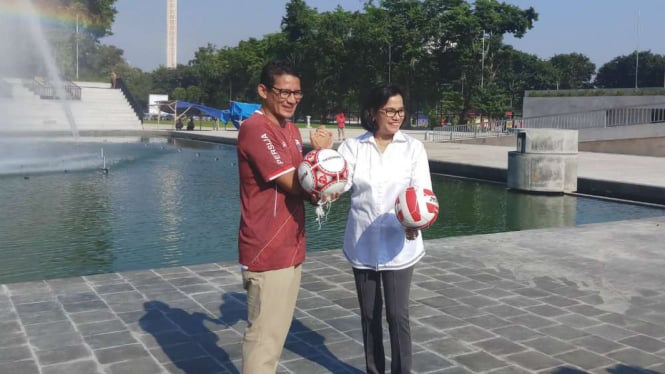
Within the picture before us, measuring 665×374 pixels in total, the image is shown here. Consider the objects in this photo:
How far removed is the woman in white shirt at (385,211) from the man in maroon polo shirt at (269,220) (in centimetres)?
55

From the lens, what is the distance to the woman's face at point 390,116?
4027 millimetres

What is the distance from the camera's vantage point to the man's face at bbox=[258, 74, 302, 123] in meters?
3.59

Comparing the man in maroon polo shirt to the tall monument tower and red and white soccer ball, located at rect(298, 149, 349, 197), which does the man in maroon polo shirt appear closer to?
red and white soccer ball, located at rect(298, 149, 349, 197)

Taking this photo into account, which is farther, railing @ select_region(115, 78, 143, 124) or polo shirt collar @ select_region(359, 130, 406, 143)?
railing @ select_region(115, 78, 143, 124)

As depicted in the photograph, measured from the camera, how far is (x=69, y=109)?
49.3 metres

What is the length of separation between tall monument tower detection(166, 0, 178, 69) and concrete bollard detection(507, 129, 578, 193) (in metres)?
179


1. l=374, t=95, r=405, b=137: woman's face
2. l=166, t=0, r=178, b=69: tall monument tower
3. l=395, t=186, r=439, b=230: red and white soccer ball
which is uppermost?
l=166, t=0, r=178, b=69: tall monument tower

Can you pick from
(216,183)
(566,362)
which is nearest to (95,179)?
(216,183)

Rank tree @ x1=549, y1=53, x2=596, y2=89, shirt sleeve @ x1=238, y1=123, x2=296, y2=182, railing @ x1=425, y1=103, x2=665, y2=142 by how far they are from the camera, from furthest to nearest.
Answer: tree @ x1=549, y1=53, x2=596, y2=89 < railing @ x1=425, y1=103, x2=665, y2=142 < shirt sleeve @ x1=238, y1=123, x2=296, y2=182

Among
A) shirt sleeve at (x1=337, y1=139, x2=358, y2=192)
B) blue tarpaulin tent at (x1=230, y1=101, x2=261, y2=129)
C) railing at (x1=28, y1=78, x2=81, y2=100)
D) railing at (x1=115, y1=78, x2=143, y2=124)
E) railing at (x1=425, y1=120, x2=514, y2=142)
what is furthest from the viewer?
railing at (x1=115, y1=78, x2=143, y2=124)

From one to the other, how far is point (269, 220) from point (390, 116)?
3.44ft

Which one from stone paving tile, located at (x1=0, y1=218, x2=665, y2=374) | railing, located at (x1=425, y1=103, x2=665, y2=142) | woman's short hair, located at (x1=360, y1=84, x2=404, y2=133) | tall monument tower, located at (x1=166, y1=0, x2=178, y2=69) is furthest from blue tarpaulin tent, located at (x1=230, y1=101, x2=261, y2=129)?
tall monument tower, located at (x1=166, y1=0, x2=178, y2=69)

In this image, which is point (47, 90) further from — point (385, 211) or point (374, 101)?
point (385, 211)

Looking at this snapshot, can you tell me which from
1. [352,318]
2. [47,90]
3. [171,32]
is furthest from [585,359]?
[171,32]
